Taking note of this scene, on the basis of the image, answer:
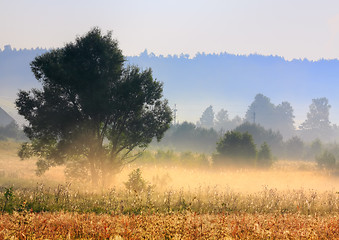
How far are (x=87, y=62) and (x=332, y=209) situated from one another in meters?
17.5

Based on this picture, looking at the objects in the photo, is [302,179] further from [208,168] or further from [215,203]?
[215,203]

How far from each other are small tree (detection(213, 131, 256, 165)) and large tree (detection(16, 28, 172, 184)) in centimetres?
1965

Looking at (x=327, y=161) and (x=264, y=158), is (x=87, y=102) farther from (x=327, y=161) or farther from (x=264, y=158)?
(x=327, y=161)

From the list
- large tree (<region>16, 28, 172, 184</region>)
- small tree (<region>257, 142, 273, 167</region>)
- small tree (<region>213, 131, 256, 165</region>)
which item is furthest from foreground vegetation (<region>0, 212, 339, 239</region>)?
small tree (<region>257, 142, 273, 167</region>)

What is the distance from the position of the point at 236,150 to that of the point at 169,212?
37.0 meters

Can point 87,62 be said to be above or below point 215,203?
above

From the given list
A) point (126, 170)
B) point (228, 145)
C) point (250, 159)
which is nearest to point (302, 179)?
point (250, 159)

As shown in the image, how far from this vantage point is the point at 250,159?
148ft

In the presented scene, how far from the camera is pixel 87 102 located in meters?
24.7

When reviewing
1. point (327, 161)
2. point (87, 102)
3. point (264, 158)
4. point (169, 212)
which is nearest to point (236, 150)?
point (264, 158)

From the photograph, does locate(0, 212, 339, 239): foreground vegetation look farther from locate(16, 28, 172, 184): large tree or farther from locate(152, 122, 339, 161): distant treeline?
locate(152, 122, 339, 161): distant treeline

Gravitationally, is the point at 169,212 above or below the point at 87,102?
below

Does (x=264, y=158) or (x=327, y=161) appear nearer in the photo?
(x=264, y=158)

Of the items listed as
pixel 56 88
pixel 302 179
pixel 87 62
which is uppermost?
pixel 87 62
